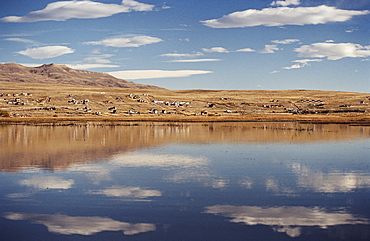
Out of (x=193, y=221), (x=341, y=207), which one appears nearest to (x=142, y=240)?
(x=193, y=221)

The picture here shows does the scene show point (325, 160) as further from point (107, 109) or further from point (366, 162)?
point (107, 109)

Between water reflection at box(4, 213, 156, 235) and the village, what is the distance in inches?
3527

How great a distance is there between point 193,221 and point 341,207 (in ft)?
16.9

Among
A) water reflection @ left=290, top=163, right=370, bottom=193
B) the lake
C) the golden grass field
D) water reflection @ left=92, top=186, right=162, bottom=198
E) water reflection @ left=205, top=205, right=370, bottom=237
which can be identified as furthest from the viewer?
the golden grass field

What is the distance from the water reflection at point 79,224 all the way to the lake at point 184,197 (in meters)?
0.03

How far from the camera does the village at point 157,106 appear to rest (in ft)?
360

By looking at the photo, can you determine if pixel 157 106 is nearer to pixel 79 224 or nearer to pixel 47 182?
pixel 47 182

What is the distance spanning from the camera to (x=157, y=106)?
12912 centimetres

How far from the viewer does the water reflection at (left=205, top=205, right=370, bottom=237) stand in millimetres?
12508

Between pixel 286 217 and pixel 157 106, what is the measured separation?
383 feet

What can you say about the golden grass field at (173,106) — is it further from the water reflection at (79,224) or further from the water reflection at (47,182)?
the water reflection at (79,224)

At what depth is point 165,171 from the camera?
71.1ft

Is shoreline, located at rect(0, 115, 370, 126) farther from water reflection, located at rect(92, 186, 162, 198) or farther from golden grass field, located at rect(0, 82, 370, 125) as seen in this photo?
water reflection, located at rect(92, 186, 162, 198)

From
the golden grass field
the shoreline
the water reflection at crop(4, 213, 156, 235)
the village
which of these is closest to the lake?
the water reflection at crop(4, 213, 156, 235)
